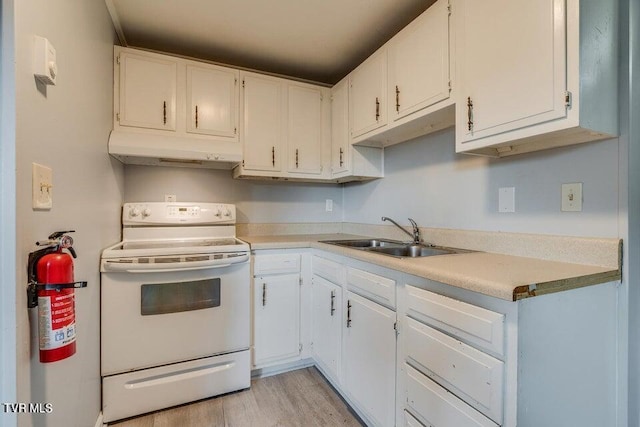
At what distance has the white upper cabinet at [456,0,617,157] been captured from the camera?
3.16 feet

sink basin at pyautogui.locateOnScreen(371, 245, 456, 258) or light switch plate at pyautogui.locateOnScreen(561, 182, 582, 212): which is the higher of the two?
light switch plate at pyautogui.locateOnScreen(561, 182, 582, 212)

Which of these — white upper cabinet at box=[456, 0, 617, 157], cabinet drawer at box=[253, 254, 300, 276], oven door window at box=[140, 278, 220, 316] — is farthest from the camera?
cabinet drawer at box=[253, 254, 300, 276]

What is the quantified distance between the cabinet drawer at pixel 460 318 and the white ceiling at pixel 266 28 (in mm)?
1634

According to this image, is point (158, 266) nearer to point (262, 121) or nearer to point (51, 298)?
point (51, 298)

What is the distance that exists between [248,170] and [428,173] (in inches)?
51.8

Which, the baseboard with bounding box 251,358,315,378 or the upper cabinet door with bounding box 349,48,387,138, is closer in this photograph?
the upper cabinet door with bounding box 349,48,387,138

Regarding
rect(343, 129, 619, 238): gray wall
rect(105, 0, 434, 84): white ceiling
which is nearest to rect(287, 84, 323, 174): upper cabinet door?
rect(105, 0, 434, 84): white ceiling

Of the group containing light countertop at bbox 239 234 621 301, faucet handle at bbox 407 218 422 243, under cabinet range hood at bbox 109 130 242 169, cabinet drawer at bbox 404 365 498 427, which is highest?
under cabinet range hood at bbox 109 130 242 169

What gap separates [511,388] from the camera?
0.85 metres

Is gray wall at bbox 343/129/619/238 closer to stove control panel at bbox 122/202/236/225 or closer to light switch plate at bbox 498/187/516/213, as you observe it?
light switch plate at bbox 498/187/516/213

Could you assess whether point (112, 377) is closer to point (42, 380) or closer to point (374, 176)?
point (42, 380)

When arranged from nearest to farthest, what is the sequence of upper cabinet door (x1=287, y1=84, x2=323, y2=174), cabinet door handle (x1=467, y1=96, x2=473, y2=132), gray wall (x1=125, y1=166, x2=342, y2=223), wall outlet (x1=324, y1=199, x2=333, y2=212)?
cabinet door handle (x1=467, y1=96, x2=473, y2=132)
gray wall (x1=125, y1=166, x2=342, y2=223)
upper cabinet door (x1=287, y1=84, x2=323, y2=174)
wall outlet (x1=324, y1=199, x2=333, y2=212)

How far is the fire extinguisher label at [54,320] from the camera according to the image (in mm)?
837

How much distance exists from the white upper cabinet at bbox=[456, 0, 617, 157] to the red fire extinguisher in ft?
5.03
